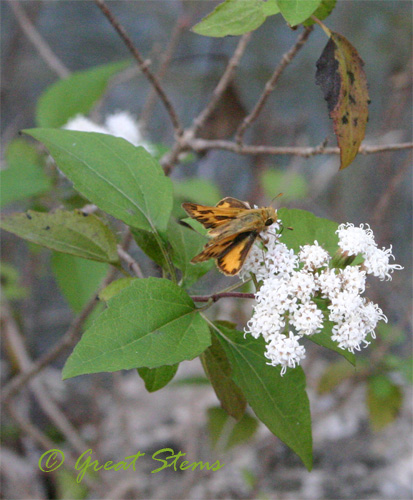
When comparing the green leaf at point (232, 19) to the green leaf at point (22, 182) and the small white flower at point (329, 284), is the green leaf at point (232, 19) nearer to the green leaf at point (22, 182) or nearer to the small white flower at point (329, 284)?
the small white flower at point (329, 284)

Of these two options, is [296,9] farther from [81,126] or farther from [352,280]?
[81,126]

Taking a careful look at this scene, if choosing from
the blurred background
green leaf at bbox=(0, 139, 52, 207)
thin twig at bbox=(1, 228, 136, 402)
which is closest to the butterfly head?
thin twig at bbox=(1, 228, 136, 402)

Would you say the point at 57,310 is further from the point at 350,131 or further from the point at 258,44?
the point at 350,131

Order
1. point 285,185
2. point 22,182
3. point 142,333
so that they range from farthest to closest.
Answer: point 285,185, point 22,182, point 142,333

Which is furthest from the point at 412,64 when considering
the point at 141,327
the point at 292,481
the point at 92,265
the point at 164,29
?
the point at 141,327

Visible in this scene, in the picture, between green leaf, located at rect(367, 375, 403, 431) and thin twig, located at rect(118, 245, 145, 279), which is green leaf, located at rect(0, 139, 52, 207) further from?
green leaf, located at rect(367, 375, 403, 431)

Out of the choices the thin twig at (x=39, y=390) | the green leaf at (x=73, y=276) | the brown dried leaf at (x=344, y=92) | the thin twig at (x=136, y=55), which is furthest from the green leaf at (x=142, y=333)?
the thin twig at (x=39, y=390)

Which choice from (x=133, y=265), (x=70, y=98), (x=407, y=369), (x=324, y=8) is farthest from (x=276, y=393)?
(x=407, y=369)
